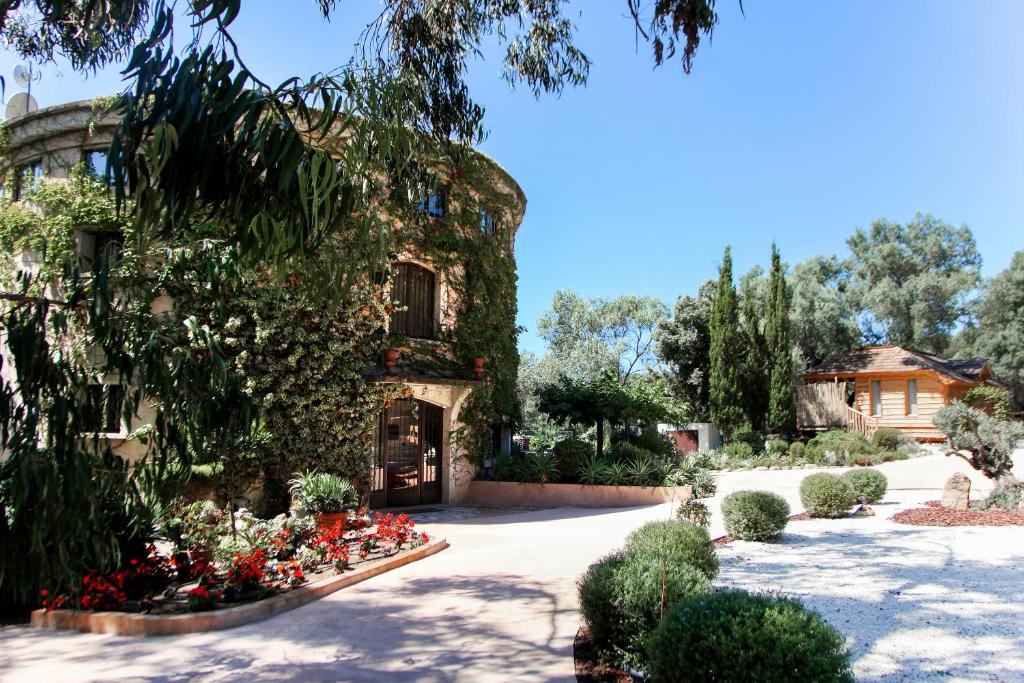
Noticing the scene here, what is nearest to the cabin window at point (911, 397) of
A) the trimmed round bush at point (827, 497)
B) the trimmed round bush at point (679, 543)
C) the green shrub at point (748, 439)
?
the green shrub at point (748, 439)

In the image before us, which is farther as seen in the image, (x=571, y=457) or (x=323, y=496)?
(x=571, y=457)

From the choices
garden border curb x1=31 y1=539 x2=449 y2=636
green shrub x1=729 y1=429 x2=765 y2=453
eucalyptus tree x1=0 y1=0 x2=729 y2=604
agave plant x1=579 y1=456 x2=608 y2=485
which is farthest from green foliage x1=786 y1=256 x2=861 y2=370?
eucalyptus tree x1=0 y1=0 x2=729 y2=604

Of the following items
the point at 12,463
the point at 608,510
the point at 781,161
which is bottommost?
the point at 608,510

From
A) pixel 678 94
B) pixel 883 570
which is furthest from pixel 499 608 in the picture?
pixel 678 94

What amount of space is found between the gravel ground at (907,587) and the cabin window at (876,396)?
67.0 feet

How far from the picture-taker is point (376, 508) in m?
13.5

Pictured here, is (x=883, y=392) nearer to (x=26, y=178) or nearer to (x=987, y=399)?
(x=987, y=399)

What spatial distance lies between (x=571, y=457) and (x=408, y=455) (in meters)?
3.47

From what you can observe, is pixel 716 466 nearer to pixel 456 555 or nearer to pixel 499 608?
pixel 456 555

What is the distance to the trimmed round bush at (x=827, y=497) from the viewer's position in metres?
10.6

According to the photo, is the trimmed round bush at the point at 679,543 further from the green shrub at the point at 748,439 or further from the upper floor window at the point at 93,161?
the green shrub at the point at 748,439

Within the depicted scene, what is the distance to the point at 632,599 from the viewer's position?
14.4ft

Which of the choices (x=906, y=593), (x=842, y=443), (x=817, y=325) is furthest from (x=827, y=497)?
(x=817, y=325)

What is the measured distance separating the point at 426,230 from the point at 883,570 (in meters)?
10.3
